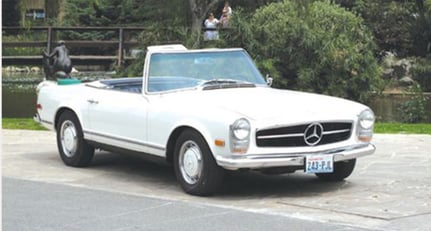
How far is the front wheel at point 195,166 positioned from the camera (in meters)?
7.96

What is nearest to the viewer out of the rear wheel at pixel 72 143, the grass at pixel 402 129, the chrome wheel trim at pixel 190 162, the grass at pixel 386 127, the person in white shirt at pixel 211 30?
the chrome wheel trim at pixel 190 162

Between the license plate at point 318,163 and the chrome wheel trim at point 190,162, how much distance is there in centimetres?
108

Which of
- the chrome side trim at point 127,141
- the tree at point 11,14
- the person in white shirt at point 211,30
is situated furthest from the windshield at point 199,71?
the tree at point 11,14

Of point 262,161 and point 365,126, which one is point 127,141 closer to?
point 262,161

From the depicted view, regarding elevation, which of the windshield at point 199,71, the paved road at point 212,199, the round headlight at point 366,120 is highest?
the windshield at point 199,71

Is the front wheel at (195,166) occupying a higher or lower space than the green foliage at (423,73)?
higher

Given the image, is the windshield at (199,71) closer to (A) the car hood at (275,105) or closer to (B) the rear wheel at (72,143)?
(A) the car hood at (275,105)

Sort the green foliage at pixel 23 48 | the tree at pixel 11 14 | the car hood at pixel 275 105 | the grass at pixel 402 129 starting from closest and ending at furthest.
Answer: the car hood at pixel 275 105
the grass at pixel 402 129
the green foliage at pixel 23 48
the tree at pixel 11 14

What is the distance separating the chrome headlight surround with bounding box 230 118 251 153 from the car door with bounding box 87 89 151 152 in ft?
4.71

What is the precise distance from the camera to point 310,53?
20.1 meters

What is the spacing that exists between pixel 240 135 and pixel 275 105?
68 centimetres

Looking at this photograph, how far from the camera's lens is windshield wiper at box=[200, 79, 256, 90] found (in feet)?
29.9

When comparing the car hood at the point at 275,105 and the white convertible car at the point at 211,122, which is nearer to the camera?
the white convertible car at the point at 211,122

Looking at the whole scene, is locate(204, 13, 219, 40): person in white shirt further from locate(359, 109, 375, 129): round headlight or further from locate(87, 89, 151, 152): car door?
locate(359, 109, 375, 129): round headlight
